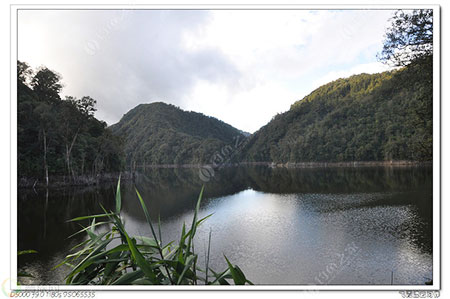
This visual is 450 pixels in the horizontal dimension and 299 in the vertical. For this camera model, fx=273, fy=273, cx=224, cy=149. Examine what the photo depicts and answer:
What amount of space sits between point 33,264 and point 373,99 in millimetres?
78542

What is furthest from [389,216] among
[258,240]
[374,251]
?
[258,240]

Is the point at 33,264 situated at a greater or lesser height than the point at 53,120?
lesser

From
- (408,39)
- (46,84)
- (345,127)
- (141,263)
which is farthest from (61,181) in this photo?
(345,127)

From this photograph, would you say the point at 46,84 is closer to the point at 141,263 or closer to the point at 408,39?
the point at 408,39

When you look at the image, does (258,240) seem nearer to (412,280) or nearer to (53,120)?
(412,280)

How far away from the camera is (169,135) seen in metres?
107

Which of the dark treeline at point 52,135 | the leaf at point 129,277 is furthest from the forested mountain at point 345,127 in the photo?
the leaf at point 129,277

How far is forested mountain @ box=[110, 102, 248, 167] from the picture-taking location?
94562 mm

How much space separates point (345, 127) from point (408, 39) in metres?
73.2

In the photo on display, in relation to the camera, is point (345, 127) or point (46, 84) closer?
point (46, 84)

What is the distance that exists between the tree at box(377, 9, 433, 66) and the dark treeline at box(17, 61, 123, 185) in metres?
25.3

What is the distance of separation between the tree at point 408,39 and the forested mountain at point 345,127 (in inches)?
1468

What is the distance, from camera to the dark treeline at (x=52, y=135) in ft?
83.5
